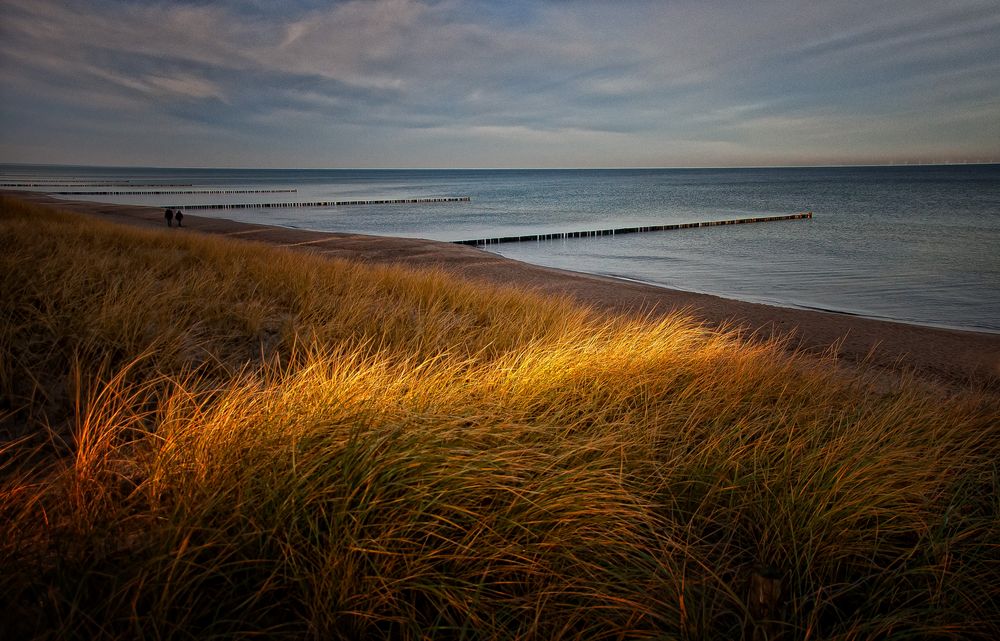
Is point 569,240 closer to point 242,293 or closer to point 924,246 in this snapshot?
point 924,246

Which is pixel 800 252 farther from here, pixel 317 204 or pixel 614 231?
pixel 317 204

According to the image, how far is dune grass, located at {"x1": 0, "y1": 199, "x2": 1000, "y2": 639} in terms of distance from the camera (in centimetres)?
212

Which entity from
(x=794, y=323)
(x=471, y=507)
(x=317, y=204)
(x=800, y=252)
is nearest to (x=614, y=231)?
(x=800, y=252)

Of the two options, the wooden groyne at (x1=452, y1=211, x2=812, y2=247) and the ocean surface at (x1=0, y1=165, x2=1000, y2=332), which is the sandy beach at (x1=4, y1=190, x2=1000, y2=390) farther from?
the wooden groyne at (x1=452, y1=211, x2=812, y2=247)

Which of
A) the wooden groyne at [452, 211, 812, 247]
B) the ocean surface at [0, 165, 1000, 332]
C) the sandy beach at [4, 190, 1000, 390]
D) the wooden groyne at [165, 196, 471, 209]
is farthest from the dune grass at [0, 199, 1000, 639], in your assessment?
the wooden groyne at [165, 196, 471, 209]

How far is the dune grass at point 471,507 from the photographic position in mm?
2121

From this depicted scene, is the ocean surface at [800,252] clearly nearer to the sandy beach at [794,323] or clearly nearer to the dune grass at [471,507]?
the sandy beach at [794,323]

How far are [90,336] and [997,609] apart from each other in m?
6.07

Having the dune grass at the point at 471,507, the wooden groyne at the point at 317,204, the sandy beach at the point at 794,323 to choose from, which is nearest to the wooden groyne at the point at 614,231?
the sandy beach at the point at 794,323

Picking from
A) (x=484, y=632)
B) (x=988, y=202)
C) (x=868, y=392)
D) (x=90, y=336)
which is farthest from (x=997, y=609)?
(x=988, y=202)

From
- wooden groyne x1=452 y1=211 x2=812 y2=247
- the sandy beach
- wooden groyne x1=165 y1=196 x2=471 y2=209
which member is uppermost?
wooden groyne x1=165 y1=196 x2=471 y2=209

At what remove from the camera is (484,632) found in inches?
83.4

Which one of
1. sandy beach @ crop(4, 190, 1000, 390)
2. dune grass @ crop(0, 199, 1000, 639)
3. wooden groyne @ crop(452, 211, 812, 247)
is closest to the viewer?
dune grass @ crop(0, 199, 1000, 639)

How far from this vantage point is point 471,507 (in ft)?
8.73
